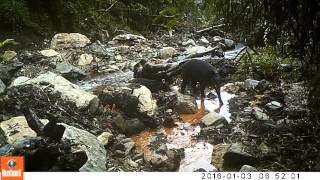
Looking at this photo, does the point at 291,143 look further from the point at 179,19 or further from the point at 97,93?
the point at 97,93

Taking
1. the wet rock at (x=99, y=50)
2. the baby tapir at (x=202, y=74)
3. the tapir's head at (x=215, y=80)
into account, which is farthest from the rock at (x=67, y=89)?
the tapir's head at (x=215, y=80)

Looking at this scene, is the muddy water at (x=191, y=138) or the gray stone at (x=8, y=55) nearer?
Answer: the muddy water at (x=191, y=138)

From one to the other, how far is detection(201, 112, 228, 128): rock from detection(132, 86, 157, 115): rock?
0.28 metres

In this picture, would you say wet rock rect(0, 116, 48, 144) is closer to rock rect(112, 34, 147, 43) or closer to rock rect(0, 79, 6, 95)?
rock rect(0, 79, 6, 95)

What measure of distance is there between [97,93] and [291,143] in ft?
3.34

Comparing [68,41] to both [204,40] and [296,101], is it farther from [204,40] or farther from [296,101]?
[296,101]

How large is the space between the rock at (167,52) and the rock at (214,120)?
1.30ft

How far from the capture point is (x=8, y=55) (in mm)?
2531

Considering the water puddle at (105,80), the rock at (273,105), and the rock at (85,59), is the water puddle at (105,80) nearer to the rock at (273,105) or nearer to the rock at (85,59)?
the rock at (85,59)

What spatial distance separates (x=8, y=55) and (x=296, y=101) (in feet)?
5.08

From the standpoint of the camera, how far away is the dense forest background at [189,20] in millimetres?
2092

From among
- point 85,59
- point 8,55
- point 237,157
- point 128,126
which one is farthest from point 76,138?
point 237,157

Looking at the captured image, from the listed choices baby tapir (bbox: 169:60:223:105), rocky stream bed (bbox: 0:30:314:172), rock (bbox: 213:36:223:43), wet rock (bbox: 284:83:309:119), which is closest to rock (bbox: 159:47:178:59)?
rocky stream bed (bbox: 0:30:314:172)

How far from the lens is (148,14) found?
2.51m
